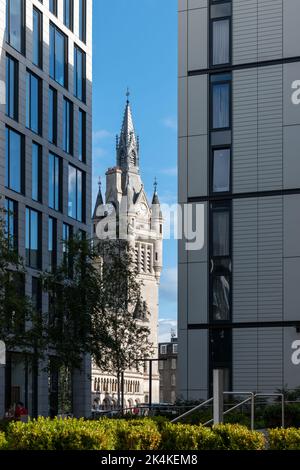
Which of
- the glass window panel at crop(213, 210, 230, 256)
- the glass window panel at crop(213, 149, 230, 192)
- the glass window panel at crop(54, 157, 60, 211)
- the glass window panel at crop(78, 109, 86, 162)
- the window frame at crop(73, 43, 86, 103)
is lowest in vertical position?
the glass window panel at crop(213, 210, 230, 256)

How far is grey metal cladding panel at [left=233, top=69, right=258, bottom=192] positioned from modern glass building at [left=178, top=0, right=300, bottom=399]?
4 centimetres

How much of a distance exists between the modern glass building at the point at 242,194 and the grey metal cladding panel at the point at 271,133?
0.13 ft

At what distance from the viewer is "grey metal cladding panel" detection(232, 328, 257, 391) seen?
3912 cm

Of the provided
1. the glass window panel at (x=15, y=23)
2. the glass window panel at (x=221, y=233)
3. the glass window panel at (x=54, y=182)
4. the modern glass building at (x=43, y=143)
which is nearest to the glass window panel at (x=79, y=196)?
the modern glass building at (x=43, y=143)

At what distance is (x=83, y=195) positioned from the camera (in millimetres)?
58719

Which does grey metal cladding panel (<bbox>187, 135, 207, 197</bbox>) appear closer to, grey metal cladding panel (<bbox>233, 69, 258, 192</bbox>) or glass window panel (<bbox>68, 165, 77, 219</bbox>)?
grey metal cladding panel (<bbox>233, 69, 258, 192</bbox>)

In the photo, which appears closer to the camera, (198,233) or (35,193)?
(198,233)

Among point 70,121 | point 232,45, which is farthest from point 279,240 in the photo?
point 70,121

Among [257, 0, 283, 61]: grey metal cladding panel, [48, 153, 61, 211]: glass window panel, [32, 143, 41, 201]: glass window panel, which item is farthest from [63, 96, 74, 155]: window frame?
[257, 0, 283, 61]: grey metal cladding panel

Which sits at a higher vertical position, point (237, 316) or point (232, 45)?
point (232, 45)

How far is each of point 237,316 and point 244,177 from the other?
5587 millimetres

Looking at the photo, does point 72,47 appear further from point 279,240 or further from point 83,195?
point 279,240

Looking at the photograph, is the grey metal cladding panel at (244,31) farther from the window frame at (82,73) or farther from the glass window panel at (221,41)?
the window frame at (82,73)

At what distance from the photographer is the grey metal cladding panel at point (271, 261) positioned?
3903cm
